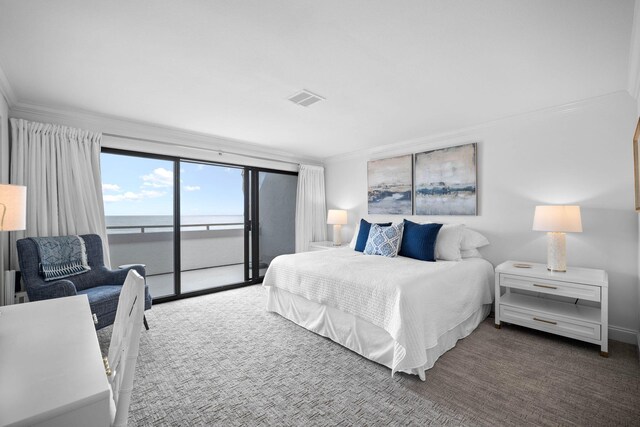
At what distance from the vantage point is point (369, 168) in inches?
193

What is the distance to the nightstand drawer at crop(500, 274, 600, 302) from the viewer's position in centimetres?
245

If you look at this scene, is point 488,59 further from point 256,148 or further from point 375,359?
point 256,148

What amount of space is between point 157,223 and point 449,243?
5.14 meters

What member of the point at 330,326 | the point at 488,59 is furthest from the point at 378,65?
the point at 330,326

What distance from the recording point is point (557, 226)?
8.76ft

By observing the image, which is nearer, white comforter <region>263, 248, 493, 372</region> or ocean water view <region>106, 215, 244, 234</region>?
white comforter <region>263, 248, 493, 372</region>

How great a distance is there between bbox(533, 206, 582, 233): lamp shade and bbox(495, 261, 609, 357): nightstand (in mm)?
429

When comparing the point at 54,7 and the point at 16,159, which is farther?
the point at 16,159

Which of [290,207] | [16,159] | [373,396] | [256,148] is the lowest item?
[373,396]

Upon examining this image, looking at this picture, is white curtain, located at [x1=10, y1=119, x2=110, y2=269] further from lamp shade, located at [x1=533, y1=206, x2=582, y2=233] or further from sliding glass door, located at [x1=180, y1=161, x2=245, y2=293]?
lamp shade, located at [x1=533, y1=206, x2=582, y2=233]

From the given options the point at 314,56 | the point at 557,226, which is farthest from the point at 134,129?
the point at 557,226

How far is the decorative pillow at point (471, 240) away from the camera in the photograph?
3479mm

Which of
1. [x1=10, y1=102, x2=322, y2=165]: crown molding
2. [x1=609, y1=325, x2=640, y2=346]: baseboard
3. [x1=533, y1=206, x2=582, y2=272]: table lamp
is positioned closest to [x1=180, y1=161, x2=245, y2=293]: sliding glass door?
[x1=10, y1=102, x2=322, y2=165]: crown molding

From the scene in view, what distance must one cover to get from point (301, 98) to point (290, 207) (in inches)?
126
